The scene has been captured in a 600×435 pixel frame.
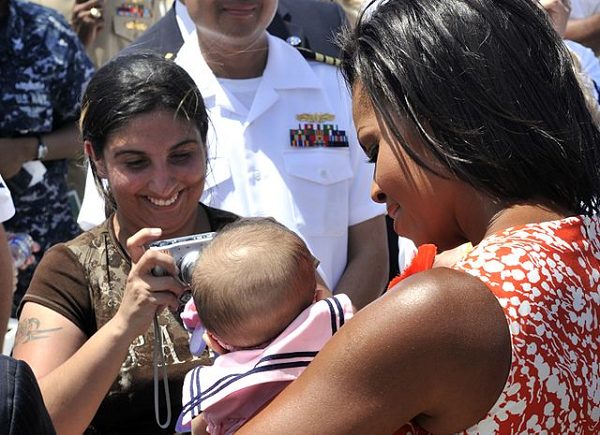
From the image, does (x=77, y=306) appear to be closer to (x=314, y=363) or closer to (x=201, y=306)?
(x=201, y=306)

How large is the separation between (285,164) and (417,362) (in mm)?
2234

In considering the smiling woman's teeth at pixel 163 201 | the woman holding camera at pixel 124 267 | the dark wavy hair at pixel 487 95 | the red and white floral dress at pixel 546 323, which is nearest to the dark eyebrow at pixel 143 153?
the woman holding camera at pixel 124 267

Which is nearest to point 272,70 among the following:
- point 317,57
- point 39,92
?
point 317,57

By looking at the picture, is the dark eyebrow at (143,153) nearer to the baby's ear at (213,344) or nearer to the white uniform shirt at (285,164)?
the white uniform shirt at (285,164)

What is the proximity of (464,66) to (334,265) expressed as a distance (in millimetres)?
2074

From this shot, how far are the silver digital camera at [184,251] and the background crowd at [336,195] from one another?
0.12 feet

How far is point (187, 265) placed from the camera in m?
2.26

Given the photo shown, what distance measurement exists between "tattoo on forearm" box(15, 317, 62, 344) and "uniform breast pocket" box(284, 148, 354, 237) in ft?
3.91

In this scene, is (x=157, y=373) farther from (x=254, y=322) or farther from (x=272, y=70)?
(x=272, y=70)

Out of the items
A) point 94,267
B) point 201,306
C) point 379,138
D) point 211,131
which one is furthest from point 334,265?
point 379,138

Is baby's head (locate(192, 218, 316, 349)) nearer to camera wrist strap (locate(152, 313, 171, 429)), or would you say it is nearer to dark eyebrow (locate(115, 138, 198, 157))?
camera wrist strap (locate(152, 313, 171, 429))

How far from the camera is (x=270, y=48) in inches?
148

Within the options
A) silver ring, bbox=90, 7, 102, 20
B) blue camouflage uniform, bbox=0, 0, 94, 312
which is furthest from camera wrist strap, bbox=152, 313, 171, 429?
silver ring, bbox=90, 7, 102, 20

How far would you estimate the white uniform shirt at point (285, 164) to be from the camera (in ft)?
11.7
